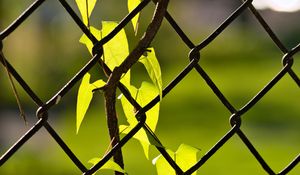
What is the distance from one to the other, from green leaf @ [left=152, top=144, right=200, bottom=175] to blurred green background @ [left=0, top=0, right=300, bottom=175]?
304cm

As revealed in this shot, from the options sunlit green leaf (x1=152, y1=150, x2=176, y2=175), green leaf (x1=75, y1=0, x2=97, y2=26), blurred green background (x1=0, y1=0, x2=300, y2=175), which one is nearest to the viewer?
green leaf (x1=75, y1=0, x2=97, y2=26)

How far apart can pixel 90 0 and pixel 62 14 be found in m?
9.44

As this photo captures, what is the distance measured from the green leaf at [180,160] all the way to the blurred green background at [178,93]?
304 centimetres

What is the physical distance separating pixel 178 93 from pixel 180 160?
285 inches

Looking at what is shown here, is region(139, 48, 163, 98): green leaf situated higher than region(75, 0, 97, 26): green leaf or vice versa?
region(75, 0, 97, 26): green leaf

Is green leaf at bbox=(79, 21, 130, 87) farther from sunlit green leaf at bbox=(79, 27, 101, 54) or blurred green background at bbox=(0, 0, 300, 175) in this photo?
blurred green background at bbox=(0, 0, 300, 175)

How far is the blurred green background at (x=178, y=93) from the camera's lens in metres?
5.21

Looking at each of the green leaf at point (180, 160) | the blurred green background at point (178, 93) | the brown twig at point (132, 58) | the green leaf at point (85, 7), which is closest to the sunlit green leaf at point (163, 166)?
the green leaf at point (180, 160)

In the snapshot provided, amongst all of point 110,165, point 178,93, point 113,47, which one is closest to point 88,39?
point 113,47

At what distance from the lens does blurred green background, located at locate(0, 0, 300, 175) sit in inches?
205

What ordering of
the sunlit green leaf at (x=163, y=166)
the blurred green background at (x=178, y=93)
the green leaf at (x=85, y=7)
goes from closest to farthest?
1. the green leaf at (x=85, y=7)
2. the sunlit green leaf at (x=163, y=166)
3. the blurred green background at (x=178, y=93)

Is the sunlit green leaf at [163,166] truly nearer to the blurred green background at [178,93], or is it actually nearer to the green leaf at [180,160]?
→ the green leaf at [180,160]

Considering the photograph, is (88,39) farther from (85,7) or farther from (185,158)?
(185,158)

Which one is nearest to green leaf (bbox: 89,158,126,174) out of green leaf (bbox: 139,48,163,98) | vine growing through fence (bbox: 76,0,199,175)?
vine growing through fence (bbox: 76,0,199,175)
